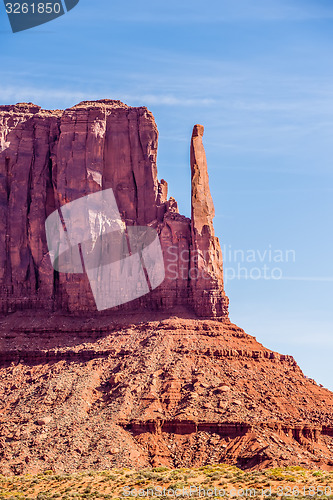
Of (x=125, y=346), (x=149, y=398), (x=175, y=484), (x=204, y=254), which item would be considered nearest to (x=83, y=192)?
(x=204, y=254)

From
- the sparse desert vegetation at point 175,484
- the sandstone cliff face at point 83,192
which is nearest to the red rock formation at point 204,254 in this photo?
the sandstone cliff face at point 83,192

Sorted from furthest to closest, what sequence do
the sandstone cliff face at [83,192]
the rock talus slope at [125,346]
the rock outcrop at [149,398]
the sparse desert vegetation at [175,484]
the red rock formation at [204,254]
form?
1. the sandstone cliff face at [83,192]
2. the red rock formation at [204,254]
3. the rock talus slope at [125,346]
4. the rock outcrop at [149,398]
5. the sparse desert vegetation at [175,484]

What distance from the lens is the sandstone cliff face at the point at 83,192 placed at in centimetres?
11844

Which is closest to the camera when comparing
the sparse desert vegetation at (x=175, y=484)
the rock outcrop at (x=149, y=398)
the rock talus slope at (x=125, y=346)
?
the sparse desert vegetation at (x=175, y=484)

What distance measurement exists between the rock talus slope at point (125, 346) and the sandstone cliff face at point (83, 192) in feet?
0.39

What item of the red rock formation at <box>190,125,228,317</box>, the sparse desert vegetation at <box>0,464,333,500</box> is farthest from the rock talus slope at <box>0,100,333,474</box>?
the sparse desert vegetation at <box>0,464,333,500</box>

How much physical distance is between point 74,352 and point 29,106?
2864 centimetres

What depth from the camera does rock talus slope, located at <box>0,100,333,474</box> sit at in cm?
9825

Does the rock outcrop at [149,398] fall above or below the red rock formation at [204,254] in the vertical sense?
below

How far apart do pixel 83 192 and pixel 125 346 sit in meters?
17.6

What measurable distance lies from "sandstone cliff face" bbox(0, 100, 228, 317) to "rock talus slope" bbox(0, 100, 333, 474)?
119 millimetres

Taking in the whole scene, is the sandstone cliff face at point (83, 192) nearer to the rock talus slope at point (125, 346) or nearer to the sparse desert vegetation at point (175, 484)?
the rock talus slope at point (125, 346)

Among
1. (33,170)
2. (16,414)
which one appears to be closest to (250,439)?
(16,414)

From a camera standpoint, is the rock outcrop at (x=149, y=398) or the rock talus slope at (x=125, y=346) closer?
the rock outcrop at (x=149, y=398)
